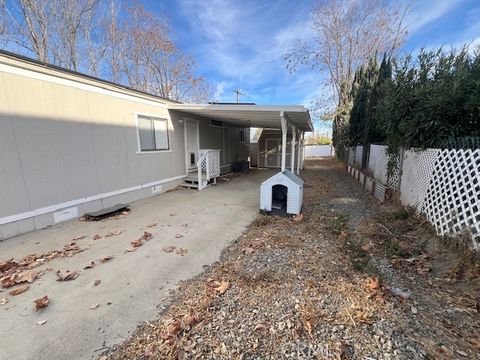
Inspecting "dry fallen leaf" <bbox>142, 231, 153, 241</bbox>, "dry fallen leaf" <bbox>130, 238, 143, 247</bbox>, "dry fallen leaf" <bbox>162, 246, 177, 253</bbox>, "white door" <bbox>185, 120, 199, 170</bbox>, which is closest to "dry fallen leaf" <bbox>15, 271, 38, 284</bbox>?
"dry fallen leaf" <bbox>130, 238, 143, 247</bbox>

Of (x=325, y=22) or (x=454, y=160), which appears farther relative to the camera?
(x=325, y=22)

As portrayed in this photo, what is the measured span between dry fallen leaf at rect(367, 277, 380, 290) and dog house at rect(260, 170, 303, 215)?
2.28 m

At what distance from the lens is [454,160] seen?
133 inches

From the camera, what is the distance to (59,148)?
448 cm

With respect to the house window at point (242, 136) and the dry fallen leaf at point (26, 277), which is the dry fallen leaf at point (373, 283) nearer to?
the dry fallen leaf at point (26, 277)

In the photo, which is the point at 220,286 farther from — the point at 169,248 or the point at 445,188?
the point at 445,188

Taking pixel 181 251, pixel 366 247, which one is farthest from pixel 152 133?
pixel 366 247

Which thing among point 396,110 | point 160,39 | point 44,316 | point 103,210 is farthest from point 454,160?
point 160,39

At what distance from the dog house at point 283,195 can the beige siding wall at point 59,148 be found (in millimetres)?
3988

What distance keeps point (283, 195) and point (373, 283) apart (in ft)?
10.2

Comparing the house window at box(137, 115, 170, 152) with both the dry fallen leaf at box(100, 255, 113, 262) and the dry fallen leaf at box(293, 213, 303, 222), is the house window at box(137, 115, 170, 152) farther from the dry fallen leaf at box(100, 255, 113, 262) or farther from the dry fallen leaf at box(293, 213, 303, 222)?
the dry fallen leaf at box(293, 213, 303, 222)

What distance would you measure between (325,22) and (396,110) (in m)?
15.6

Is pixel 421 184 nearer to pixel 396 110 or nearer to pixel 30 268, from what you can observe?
pixel 396 110

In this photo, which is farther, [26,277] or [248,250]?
[248,250]
